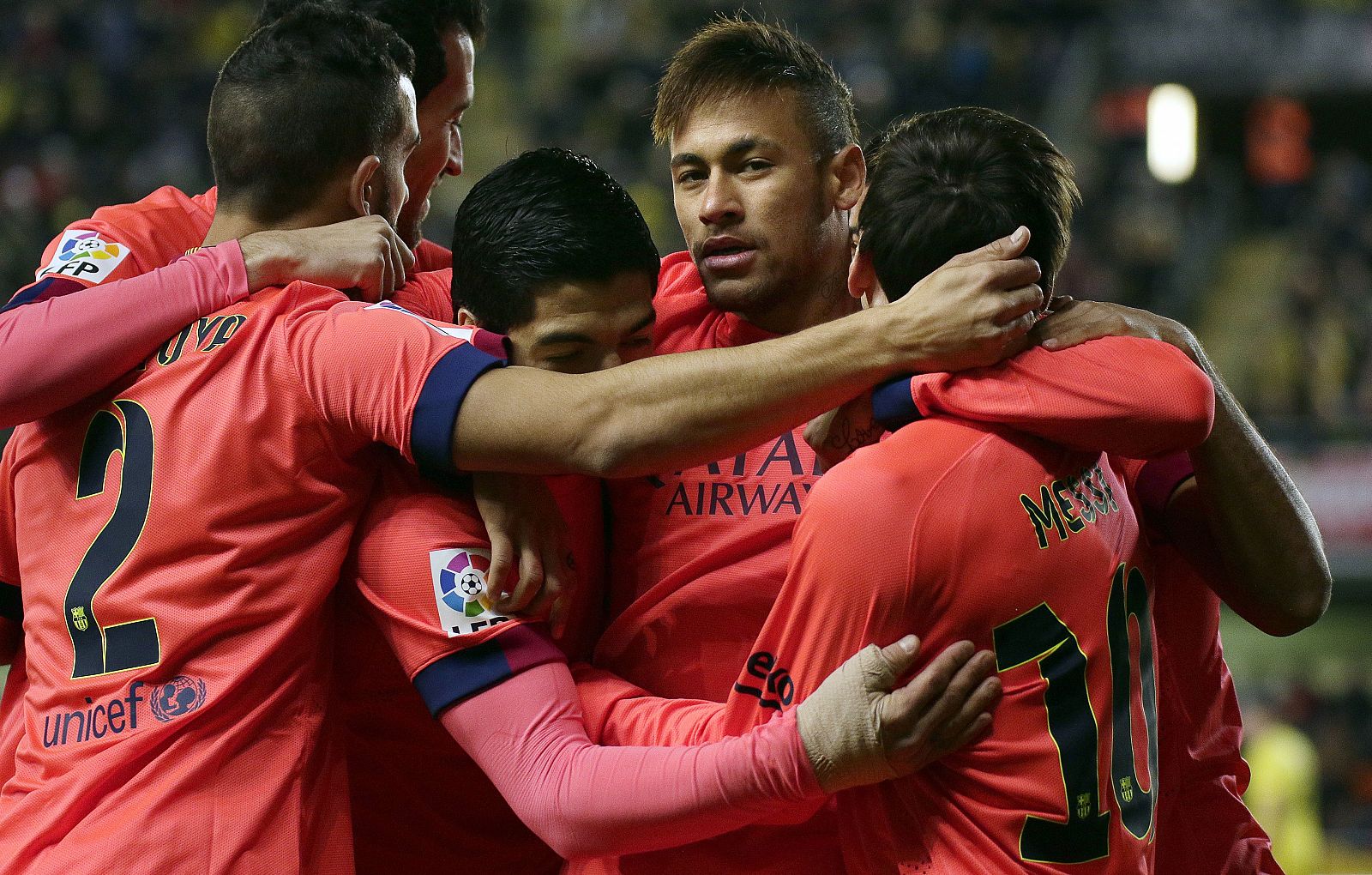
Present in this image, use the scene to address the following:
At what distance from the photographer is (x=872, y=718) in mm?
2252

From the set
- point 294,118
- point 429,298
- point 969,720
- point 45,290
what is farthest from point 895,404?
point 45,290

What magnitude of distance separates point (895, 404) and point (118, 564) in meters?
1.37

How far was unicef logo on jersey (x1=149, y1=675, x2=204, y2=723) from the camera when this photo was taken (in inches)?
98.7

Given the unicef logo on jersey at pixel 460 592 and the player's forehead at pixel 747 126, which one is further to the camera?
the player's forehead at pixel 747 126

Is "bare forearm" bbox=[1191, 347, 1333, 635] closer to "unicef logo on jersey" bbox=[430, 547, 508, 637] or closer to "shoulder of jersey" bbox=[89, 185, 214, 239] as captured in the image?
"unicef logo on jersey" bbox=[430, 547, 508, 637]

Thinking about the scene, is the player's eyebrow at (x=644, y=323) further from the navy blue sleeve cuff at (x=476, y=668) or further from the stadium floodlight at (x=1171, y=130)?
the stadium floodlight at (x=1171, y=130)

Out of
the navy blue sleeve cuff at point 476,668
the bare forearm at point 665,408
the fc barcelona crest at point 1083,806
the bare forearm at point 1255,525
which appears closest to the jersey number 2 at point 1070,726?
the fc barcelona crest at point 1083,806

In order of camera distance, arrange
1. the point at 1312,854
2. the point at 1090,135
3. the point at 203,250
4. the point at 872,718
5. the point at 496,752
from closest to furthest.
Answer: the point at 872,718 < the point at 496,752 < the point at 203,250 < the point at 1312,854 < the point at 1090,135

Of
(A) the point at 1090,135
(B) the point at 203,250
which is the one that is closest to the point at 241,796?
(B) the point at 203,250

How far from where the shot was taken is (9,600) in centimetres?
306

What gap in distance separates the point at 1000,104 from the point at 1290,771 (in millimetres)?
7468

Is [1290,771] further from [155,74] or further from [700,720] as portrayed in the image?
[155,74]

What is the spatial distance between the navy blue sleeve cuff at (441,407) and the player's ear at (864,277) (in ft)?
2.18

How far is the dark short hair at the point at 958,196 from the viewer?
241 cm
